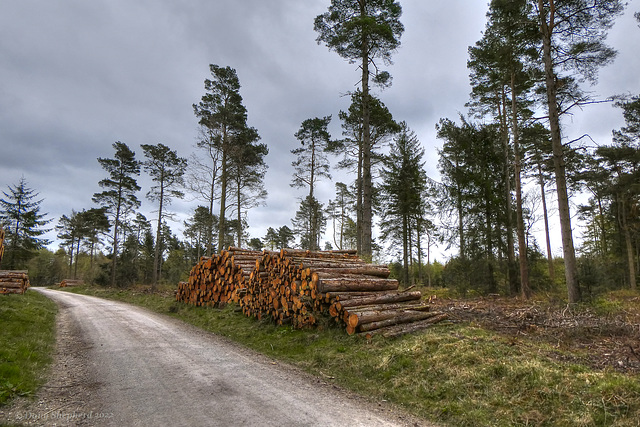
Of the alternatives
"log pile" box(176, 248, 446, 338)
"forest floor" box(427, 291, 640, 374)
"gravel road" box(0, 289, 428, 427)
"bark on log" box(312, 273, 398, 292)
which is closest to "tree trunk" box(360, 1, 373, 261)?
"log pile" box(176, 248, 446, 338)

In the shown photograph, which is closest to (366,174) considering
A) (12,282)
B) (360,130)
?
(360,130)

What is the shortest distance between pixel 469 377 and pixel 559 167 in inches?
389

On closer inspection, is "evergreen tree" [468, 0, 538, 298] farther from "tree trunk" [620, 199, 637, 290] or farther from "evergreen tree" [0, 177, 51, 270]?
"evergreen tree" [0, 177, 51, 270]

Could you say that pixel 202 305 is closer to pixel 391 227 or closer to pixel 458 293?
pixel 458 293

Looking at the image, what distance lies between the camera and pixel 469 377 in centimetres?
489

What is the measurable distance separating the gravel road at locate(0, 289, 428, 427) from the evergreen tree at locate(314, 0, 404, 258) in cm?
1005

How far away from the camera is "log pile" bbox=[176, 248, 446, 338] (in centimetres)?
782

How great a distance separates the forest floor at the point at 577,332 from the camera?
529cm

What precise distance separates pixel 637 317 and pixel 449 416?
7170mm

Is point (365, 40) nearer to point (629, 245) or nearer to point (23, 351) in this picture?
point (23, 351)

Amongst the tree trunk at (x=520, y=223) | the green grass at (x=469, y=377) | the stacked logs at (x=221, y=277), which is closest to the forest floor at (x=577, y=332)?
the green grass at (x=469, y=377)

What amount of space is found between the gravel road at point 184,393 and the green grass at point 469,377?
1.97 feet

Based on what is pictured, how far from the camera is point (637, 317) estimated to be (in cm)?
799

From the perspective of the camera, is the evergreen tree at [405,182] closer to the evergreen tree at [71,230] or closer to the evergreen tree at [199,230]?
the evergreen tree at [199,230]
